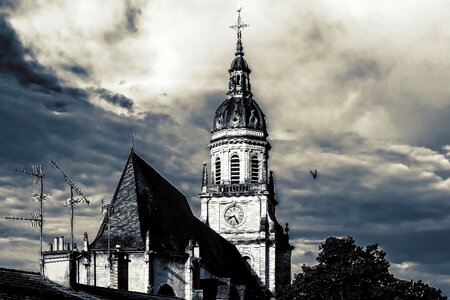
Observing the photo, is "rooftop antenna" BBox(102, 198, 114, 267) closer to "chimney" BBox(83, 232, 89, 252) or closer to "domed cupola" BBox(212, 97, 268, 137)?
"chimney" BBox(83, 232, 89, 252)

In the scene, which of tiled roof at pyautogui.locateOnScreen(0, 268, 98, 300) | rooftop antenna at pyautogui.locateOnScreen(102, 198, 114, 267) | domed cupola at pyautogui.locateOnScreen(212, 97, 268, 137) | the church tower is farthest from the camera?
domed cupola at pyautogui.locateOnScreen(212, 97, 268, 137)

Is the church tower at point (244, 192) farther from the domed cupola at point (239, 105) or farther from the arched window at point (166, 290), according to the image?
the arched window at point (166, 290)

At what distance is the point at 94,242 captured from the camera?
58.8 metres

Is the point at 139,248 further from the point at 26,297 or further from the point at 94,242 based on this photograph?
the point at 26,297

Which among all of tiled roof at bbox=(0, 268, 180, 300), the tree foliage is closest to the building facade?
tiled roof at bbox=(0, 268, 180, 300)

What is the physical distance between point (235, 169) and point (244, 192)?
239 centimetres

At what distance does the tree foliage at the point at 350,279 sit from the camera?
5603cm

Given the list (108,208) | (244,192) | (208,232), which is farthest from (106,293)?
(244,192)

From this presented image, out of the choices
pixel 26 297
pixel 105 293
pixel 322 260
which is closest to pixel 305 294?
pixel 322 260

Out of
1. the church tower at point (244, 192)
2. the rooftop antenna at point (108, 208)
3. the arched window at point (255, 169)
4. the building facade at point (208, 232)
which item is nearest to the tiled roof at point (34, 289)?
the building facade at point (208, 232)

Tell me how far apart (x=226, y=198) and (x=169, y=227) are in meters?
25.6

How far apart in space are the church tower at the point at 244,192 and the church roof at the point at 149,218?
46.9 feet

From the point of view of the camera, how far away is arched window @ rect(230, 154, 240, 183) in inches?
3519

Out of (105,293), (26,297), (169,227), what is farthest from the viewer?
(169,227)
